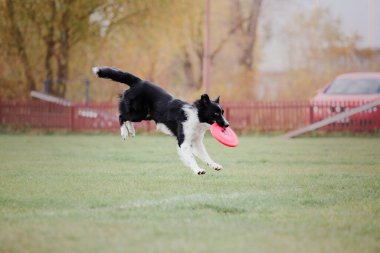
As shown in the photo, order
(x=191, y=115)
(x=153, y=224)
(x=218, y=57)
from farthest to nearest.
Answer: (x=218, y=57), (x=191, y=115), (x=153, y=224)

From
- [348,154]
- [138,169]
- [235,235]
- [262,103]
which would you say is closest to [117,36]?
[262,103]

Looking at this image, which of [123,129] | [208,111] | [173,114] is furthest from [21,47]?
[208,111]

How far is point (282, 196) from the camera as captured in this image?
7277 millimetres

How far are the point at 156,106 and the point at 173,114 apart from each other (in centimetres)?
58

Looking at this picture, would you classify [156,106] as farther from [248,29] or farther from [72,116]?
[248,29]

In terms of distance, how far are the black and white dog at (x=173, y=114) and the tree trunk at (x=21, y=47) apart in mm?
16501

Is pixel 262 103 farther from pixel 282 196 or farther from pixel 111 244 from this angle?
pixel 111 244

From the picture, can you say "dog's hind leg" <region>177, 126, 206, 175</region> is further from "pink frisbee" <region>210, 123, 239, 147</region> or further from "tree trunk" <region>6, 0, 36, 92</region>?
"tree trunk" <region>6, 0, 36, 92</region>

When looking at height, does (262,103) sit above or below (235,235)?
above

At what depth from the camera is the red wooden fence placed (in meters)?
20.8

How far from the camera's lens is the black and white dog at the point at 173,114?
8.93m

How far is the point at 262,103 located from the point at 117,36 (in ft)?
27.4

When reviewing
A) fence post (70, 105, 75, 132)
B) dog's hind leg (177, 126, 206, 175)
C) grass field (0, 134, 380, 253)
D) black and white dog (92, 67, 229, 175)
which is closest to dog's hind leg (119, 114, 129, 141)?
black and white dog (92, 67, 229, 175)

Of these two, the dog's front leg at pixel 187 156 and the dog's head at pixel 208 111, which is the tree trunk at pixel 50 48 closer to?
the dog's head at pixel 208 111
